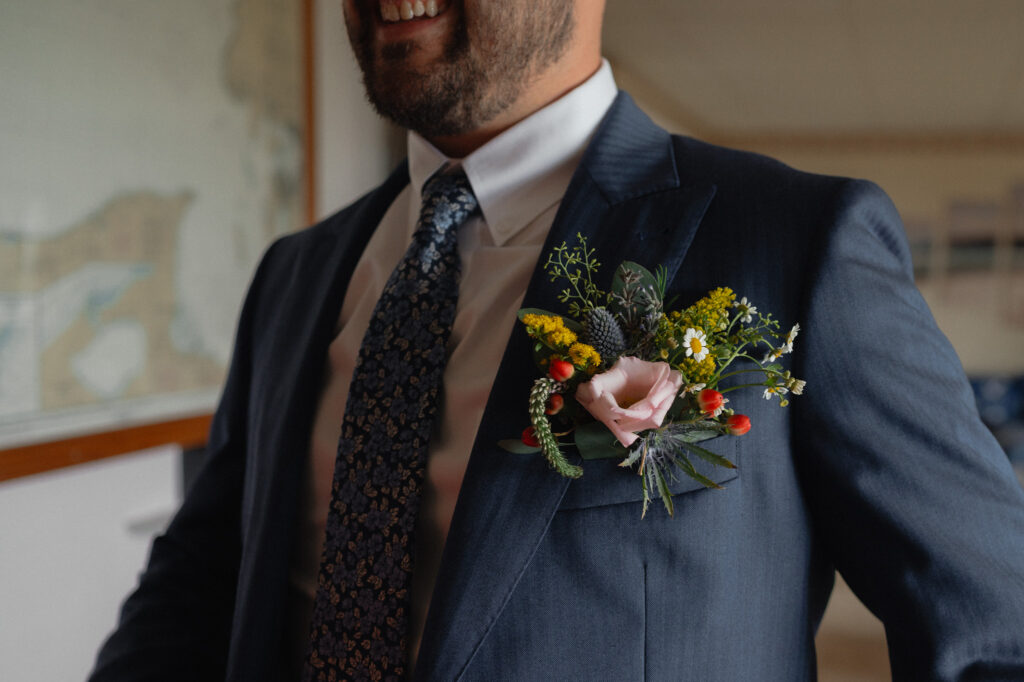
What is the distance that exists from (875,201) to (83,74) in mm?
1810

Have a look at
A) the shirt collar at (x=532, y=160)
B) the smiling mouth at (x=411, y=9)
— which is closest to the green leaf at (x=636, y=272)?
the shirt collar at (x=532, y=160)

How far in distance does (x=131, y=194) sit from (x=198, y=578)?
124cm

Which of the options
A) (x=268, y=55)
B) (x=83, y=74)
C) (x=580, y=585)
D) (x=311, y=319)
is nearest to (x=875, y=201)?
(x=580, y=585)

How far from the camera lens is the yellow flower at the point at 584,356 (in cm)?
74

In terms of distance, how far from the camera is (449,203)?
103 centimetres

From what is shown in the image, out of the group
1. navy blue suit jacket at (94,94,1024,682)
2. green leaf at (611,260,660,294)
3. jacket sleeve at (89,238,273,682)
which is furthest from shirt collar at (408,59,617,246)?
jacket sleeve at (89,238,273,682)

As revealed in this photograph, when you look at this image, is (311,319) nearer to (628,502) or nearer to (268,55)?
(628,502)

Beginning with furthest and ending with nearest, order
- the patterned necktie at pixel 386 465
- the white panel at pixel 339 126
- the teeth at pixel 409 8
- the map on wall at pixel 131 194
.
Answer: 1. the white panel at pixel 339 126
2. the map on wall at pixel 131 194
3. the teeth at pixel 409 8
4. the patterned necktie at pixel 386 465

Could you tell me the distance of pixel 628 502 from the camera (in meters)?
0.77

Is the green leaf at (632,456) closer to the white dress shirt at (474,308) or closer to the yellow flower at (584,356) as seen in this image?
the yellow flower at (584,356)

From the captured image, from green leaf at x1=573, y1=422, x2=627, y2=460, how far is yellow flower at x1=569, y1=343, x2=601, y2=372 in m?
0.06

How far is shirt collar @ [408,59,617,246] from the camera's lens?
993 millimetres

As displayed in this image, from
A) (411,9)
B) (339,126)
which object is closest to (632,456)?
(411,9)

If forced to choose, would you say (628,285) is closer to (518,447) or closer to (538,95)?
(518,447)
